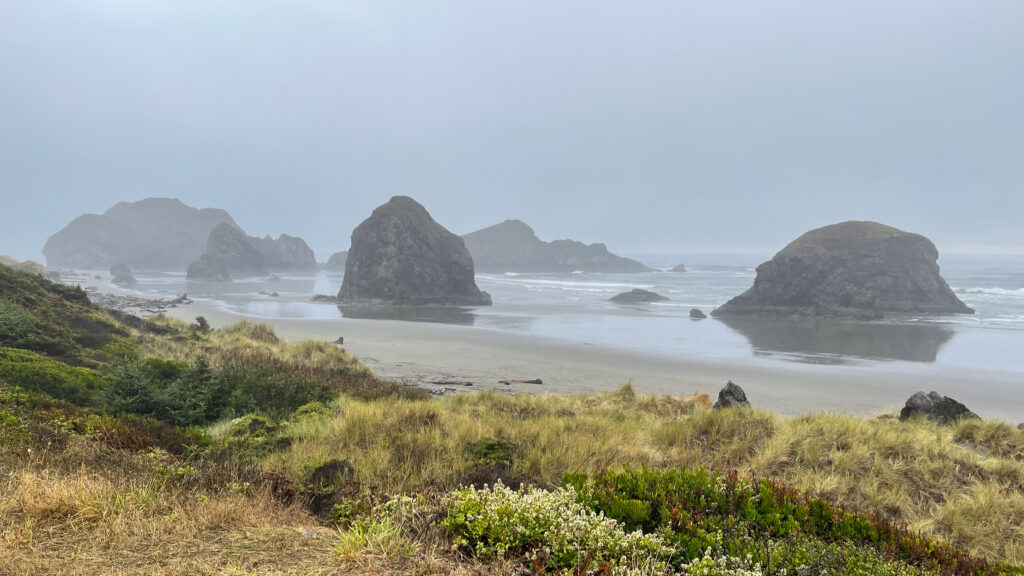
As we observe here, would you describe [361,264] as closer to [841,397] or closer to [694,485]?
[841,397]

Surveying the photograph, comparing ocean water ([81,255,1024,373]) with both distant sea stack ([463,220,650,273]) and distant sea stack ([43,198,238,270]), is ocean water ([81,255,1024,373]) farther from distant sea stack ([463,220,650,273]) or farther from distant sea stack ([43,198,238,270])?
distant sea stack ([43,198,238,270])

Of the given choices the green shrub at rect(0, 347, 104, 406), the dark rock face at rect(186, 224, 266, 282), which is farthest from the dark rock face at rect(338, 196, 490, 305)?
the dark rock face at rect(186, 224, 266, 282)

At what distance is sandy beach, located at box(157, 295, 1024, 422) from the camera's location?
54.4ft

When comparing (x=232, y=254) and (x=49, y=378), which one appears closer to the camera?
(x=49, y=378)

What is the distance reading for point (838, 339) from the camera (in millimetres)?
32031

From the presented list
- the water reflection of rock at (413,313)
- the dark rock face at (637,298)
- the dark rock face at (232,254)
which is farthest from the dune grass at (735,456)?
the dark rock face at (232,254)

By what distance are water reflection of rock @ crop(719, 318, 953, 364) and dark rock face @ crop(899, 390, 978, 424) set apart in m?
14.3

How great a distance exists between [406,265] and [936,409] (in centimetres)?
5700

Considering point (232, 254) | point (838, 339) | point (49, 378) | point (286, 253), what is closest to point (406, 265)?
point (838, 339)

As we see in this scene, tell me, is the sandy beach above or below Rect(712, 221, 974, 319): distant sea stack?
below

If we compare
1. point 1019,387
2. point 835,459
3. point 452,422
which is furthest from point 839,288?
point 452,422

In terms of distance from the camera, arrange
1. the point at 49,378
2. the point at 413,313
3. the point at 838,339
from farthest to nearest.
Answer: the point at 413,313
the point at 838,339
the point at 49,378

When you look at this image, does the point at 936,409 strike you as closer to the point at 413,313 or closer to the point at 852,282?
the point at 413,313

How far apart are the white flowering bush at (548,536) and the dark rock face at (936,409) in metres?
11.3
